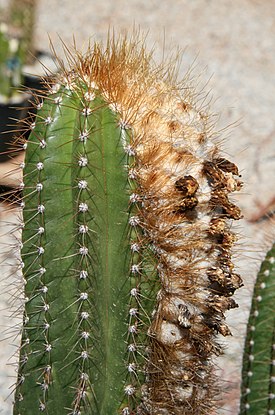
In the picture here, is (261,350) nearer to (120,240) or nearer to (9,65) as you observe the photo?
(120,240)

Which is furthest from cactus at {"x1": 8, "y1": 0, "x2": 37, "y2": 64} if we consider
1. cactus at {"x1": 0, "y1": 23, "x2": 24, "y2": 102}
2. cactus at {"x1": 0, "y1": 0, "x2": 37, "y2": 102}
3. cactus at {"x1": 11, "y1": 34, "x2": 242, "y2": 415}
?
cactus at {"x1": 11, "y1": 34, "x2": 242, "y2": 415}

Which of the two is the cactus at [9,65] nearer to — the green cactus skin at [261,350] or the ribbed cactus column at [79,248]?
the green cactus skin at [261,350]

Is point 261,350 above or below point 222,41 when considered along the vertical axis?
below

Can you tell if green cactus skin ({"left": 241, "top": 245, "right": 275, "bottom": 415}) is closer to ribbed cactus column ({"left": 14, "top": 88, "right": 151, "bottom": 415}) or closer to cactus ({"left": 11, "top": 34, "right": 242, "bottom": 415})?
cactus ({"left": 11, "top": 34, "right": 242, "bottom": 415})

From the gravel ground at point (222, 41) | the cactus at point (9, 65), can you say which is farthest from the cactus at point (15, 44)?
the gravel ground at point (222, 41)

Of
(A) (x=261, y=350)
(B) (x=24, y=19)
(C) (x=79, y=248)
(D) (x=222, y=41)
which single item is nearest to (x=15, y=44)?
(B) (x=24, y=19)

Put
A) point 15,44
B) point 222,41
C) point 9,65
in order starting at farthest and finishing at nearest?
point 222,41 → point 15,44 → point 9,65

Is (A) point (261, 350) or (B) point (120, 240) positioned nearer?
(B) point (120, 240)

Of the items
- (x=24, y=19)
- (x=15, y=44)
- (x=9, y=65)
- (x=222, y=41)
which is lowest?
(x=9, y=65)
